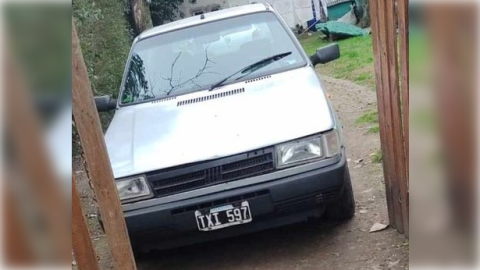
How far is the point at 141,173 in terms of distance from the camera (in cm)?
384

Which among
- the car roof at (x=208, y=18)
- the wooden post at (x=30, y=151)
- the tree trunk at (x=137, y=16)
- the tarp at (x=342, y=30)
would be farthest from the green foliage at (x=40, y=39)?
the tarp at (x=342, y=30)

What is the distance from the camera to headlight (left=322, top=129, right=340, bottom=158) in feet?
12.6

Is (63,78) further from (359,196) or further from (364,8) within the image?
(364,8)

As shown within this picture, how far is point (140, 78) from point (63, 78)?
174 inches

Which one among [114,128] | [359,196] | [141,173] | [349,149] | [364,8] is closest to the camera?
[141,173]

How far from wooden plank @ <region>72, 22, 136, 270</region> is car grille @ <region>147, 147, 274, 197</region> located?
120cm

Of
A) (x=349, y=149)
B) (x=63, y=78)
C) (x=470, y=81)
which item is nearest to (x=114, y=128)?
(x=349, y=149)

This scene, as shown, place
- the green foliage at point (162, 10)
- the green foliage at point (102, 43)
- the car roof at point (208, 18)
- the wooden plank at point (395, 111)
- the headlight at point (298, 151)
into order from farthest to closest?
the green foliage at point (162, 10) < the green foliage at point (102, 43) < the car roof at point (208, 18) < the headlight at point (298, 151) < the wooden plank at point (395, 111)

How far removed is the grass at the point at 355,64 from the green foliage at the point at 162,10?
6135 mm

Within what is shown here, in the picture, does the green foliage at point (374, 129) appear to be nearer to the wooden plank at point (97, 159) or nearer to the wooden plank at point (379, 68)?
the wooden plank at point (379, 68)

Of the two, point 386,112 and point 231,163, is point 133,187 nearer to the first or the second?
point 231,163

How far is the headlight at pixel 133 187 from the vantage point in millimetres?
3842

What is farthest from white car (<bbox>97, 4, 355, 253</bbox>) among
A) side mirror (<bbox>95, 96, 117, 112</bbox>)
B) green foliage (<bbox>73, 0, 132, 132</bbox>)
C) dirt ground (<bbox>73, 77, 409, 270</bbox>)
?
green foliage (<bbox>73, 0, 132, 132</bbox>)

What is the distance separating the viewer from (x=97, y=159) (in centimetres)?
243
